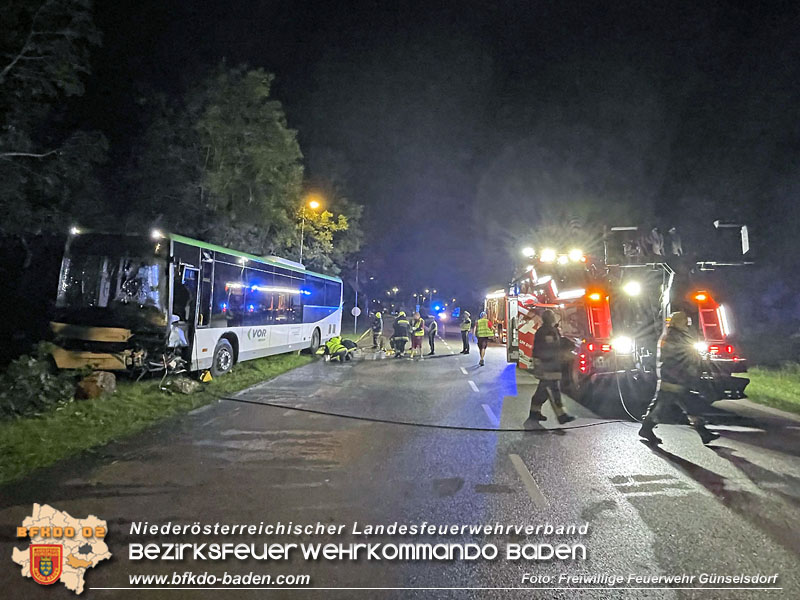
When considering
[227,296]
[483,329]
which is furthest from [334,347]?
[227,296]

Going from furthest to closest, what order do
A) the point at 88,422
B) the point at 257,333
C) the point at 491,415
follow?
the point at 257,333 → the point at 491,415 → the point at 88,422

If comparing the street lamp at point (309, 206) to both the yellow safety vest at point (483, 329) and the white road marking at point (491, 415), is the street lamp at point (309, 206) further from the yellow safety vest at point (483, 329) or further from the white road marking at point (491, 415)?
the white road marking at point (491, 415)

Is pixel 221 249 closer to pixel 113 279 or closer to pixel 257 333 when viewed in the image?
pixel 113 279

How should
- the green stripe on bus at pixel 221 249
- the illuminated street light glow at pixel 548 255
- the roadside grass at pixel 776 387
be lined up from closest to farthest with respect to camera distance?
the roadside grass at pixel 776 387 → the green stripe on bus at pixel 221 249 → the illuminated street light glow at pixel 548 255

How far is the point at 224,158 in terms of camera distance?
899 inches

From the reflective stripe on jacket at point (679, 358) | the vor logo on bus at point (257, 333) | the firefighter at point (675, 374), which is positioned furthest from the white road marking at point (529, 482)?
the vor logo on bus at point (257, 333)

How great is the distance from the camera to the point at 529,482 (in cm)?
601

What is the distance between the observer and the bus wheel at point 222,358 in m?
13.8

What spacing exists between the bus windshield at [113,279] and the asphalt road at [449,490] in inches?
115

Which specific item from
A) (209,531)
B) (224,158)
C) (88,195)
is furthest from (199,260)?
(224,158)

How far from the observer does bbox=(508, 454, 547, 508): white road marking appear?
541 centimetres

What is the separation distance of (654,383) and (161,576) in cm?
978

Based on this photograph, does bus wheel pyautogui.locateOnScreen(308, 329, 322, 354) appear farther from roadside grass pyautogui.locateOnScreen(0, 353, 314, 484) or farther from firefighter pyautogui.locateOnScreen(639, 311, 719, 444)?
firefighter pyautogui.locateOnScreen(639, 311, 719, 444)

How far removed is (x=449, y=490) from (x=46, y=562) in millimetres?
3405
